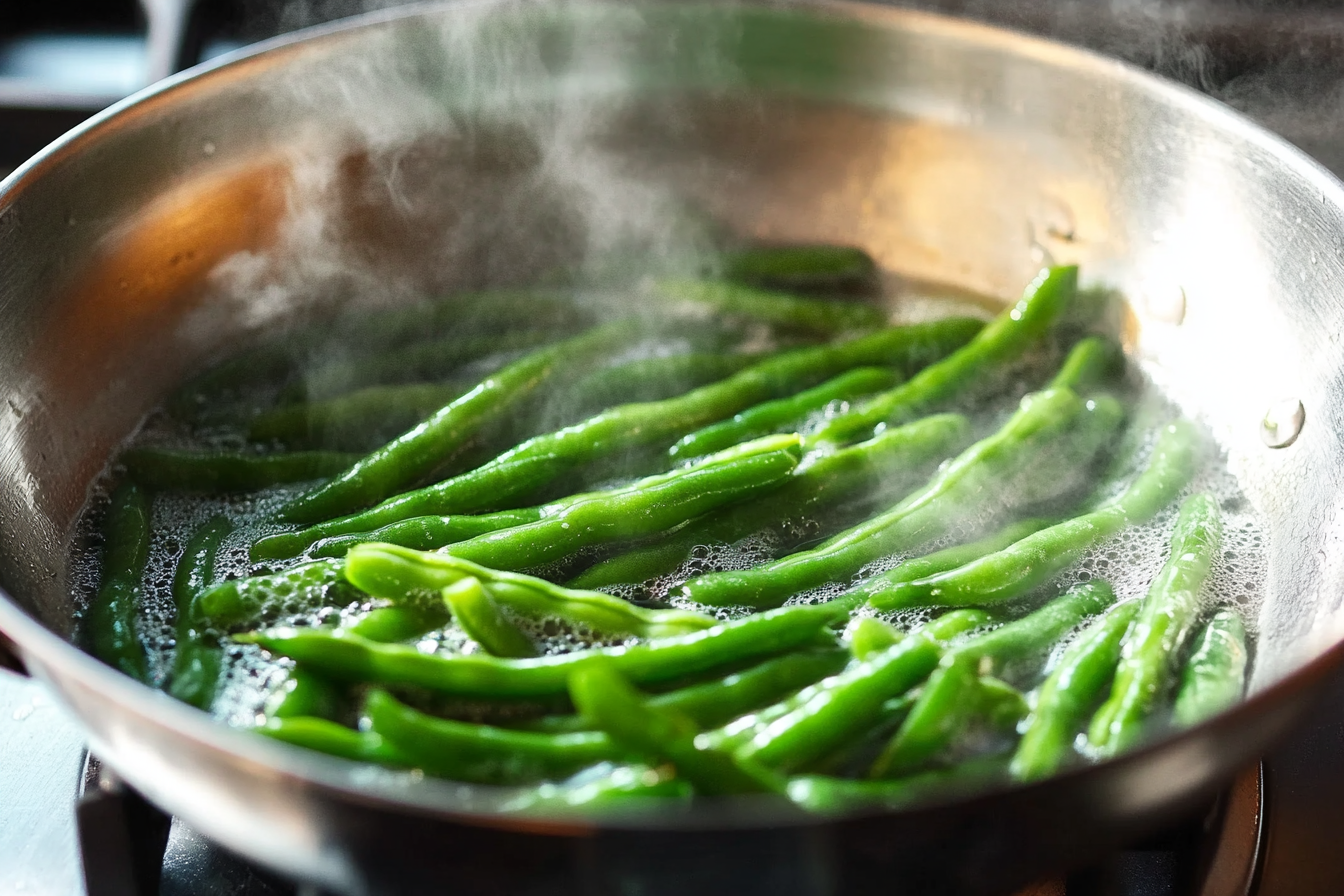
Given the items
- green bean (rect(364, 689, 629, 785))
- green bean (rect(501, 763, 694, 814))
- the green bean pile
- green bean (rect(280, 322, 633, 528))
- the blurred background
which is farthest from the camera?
the blurred background

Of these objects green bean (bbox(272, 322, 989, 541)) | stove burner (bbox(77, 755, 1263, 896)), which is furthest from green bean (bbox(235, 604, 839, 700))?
green bean (bbox(272, 322, 989, 541))

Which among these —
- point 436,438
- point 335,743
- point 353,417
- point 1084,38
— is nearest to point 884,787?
point 335,743

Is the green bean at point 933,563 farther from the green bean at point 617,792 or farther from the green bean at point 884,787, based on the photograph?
the green bean at point 617,792

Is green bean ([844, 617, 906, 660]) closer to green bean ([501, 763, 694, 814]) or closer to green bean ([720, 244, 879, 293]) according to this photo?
green bean ([501, 763, 694, 814])

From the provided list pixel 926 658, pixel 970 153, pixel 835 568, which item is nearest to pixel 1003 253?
pixel 970 153

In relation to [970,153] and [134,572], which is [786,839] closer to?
[134,572]

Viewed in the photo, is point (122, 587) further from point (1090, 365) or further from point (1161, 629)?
point (1090, 365)
